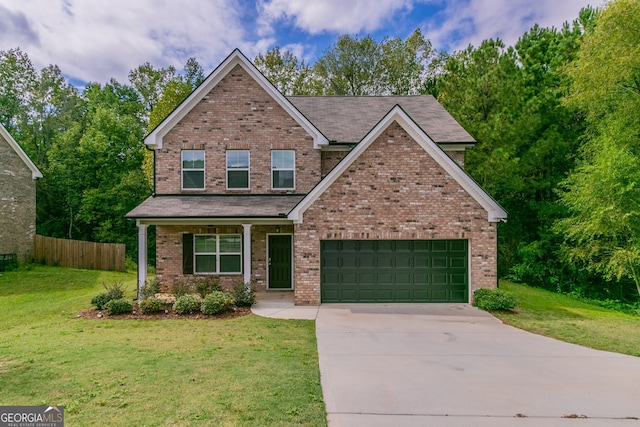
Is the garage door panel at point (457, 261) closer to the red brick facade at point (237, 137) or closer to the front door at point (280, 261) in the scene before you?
the red brick facade at point (237, 137)

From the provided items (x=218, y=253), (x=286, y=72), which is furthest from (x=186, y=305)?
(x=286, y=72)

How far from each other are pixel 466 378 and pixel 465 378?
19 millimetres

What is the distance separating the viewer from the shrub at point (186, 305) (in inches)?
406

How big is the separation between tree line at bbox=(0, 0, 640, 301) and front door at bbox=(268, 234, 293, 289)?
10.1 metres

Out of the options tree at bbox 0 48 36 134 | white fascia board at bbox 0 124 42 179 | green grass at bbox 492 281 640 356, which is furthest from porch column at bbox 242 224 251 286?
tree at bbox 0 48 36 134

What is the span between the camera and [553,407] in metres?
4.96

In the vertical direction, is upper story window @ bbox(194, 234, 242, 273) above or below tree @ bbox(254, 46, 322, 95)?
below

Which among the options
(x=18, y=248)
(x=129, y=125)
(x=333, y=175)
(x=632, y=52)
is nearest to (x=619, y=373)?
(x=333, y=175)

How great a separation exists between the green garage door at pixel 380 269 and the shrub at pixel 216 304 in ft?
10.0

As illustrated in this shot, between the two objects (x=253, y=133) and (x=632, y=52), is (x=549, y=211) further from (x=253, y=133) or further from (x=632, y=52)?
(x=253, y=133)

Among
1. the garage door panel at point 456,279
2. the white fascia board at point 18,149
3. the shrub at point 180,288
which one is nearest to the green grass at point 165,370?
the shrub at point 180,288

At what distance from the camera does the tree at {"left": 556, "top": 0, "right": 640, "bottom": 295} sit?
1342 centimetres

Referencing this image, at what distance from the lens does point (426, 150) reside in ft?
37.3

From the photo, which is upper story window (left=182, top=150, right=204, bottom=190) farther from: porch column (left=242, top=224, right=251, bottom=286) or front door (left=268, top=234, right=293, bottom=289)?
front door (left=268, top=234, right=293, bottom=289)
